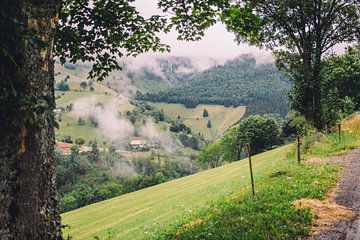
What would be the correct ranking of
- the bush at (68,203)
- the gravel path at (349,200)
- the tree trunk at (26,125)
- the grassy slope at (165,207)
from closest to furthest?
the tree trunk at (26,125), the gravel path at (349,200), the grassy slope at (165,207), the bush at (68,203)

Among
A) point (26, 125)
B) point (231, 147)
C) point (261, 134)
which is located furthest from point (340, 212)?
point (231, 147)

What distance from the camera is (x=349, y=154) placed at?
71.8ft

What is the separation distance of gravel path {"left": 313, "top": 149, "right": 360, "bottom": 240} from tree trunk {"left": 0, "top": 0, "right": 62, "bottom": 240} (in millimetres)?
6090

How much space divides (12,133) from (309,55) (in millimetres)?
31439

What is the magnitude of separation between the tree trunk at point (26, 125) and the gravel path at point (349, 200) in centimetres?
609

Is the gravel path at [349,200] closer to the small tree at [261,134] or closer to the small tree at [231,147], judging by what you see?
the small tree at [261,134]

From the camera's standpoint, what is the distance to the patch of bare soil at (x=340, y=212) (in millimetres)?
8672

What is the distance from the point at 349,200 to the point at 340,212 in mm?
1607

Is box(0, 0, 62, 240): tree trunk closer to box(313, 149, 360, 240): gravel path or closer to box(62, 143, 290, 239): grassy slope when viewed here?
box(313, 149, 360, 240): gravel path

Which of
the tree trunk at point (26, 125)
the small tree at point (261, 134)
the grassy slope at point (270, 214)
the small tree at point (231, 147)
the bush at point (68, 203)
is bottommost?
the bush at point (68, 203)

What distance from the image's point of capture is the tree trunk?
233 inches

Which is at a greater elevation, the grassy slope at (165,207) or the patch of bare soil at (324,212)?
the patch of bare soil at (324,212)

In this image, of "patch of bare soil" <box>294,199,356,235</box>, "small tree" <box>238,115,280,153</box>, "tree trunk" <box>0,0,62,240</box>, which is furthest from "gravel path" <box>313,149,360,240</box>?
"small tree" <box>238,115,280,153</box>

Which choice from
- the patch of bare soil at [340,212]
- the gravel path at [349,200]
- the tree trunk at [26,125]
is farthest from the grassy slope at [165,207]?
the tree trunk at [26,125]
